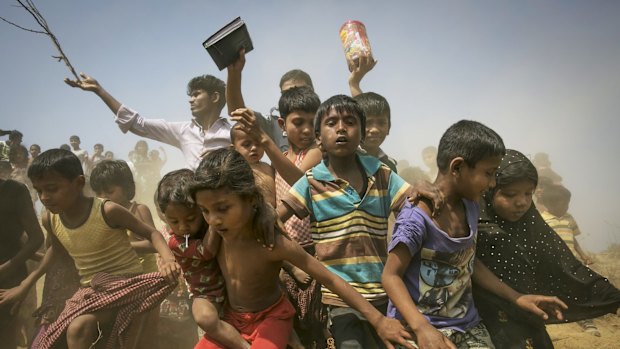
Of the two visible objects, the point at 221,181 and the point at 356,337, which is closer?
the point at 221,181

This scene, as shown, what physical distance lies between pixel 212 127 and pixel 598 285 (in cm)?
387

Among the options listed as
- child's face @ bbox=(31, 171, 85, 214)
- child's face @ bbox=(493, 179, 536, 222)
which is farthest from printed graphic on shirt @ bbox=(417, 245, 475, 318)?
child's face @ bbox=(31, 171, 85, 214)

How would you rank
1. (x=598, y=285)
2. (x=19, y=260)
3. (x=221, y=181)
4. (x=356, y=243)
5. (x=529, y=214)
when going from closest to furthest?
(x=221, y=181) → (x=356, y=243) → (x=598, y=285) → (x=529, y=214) → (x=19, y=260)

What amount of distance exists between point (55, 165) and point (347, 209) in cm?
245

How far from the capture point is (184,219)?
2.29m

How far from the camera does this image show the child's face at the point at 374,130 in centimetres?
389

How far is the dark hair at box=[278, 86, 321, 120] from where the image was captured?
3.10 meters

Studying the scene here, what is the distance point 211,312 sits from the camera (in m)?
2.17

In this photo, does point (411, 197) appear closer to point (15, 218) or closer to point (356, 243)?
point (356, 243)

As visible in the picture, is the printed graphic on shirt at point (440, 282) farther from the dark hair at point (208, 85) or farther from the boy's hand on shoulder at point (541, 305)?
the dark hair at point (208, 85)

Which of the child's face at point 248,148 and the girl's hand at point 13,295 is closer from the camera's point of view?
the child's face at point 248,148

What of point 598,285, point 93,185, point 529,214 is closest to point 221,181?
point 529,214

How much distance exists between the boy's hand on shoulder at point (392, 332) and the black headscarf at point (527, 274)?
911 mm

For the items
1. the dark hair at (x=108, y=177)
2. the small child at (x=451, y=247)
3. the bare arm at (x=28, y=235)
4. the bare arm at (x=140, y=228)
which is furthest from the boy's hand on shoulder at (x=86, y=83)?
the small child at (x=451, y=247)
